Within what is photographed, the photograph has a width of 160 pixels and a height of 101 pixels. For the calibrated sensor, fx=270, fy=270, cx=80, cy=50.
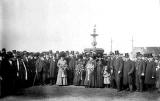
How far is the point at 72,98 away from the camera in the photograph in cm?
1149

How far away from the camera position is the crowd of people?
42.2 feet

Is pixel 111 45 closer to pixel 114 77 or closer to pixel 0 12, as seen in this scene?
pixel 114 77

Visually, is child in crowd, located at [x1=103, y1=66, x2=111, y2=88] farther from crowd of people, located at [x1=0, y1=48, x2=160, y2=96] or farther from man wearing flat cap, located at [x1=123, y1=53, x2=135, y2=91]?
man wearing flat cap, located at [x1=123, y1=53, x2=135, y2=91]

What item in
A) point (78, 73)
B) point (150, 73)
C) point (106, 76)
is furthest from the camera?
point (78, 73)

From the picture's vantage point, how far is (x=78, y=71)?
51.1 ft

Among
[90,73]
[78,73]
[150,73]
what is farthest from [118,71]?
[78,73]

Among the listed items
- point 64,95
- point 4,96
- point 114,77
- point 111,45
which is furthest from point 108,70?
point 111,45

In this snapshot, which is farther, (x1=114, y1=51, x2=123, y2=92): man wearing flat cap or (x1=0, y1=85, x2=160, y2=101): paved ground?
(x1=114, y1=51, x2=123, y2=92): man wearing flat cap

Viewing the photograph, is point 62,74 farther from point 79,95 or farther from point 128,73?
point 128,73

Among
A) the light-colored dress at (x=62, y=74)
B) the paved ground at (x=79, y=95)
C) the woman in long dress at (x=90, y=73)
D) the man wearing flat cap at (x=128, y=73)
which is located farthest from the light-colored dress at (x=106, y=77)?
the light-colored dress at (x=62, y=74)

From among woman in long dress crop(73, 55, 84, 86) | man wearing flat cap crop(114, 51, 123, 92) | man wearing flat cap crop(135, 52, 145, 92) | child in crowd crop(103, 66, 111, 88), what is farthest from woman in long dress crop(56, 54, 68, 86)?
man wearing flat cap crop(135, 52, 145, 92)

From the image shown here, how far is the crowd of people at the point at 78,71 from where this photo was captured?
42.2 feet

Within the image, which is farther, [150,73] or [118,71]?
[118,71]

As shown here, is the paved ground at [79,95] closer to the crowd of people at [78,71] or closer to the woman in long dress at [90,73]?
the crowd of people at [78,71]
